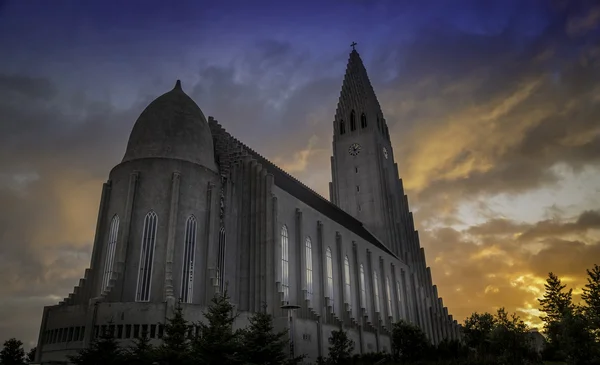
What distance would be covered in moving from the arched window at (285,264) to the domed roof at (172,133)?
8.53 metres

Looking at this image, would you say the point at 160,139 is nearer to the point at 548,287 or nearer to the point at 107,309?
the point at 107,309

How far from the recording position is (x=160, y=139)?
126 ft

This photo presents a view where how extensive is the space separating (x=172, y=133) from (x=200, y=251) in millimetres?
10075

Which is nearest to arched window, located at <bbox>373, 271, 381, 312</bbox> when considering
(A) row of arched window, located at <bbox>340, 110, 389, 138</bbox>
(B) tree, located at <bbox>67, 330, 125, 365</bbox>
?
(A) row of arched window, located at <bbox>340, 110, 389, 138</bbox>

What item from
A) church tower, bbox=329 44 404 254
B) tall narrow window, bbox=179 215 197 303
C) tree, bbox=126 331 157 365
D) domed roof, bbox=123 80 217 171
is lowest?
tree, bbox=126 331 157 365

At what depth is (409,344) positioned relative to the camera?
34.4 m

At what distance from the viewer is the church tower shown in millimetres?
72500

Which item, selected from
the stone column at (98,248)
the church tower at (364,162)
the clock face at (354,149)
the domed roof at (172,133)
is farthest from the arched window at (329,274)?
the clock face at (354,149)

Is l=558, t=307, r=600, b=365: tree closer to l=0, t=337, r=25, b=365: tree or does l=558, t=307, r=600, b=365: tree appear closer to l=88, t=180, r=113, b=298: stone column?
l=88, t=180, r=113, b=298: stone column

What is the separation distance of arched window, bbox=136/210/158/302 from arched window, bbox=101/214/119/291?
7.50 feet

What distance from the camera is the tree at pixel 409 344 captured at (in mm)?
33188

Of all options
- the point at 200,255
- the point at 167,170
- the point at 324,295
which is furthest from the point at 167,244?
the point at 324,295

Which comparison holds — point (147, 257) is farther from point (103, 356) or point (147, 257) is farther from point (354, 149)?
point (354, 149)

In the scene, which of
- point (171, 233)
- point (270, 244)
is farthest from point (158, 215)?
point (270, 244)
